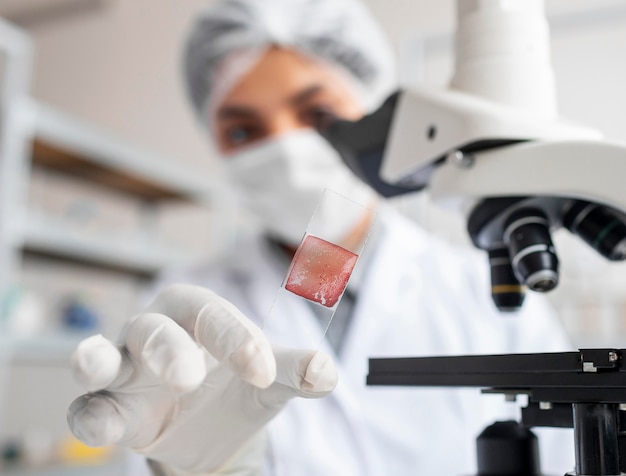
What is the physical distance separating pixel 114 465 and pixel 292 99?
150cm

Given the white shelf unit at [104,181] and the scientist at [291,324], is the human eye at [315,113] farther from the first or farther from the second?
the white shelf unit at [104,181]

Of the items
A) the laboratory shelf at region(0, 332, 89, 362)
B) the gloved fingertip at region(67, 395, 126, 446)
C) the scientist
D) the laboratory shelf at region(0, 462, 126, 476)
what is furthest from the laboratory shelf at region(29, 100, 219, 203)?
the gloved fingertip at region(67, 395, 126, 446)

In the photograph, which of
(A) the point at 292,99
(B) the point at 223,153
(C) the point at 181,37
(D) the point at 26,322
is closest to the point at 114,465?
(D) the point at 26,322

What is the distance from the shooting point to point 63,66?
11.0 feet

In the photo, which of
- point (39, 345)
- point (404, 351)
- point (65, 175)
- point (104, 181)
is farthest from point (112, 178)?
point (404, 351)

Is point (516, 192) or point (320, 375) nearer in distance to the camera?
point (320, 375)

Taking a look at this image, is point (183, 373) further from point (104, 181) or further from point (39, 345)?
point (104, 181)

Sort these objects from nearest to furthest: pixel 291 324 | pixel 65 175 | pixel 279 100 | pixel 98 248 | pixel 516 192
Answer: pixel 516 192, pixel 291 324, pixel 279 100, pixel 98 248, pixel 65 175

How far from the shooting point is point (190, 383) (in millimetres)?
407

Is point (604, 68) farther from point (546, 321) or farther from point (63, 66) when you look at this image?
point (63, 66)

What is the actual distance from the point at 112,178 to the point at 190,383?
2260 millimetres

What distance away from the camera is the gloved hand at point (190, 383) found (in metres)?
0.42

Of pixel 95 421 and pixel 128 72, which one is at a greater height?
pixel 128 72

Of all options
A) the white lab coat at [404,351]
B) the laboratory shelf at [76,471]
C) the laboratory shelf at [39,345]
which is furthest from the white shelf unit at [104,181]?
the white lab coat at [404,351]
